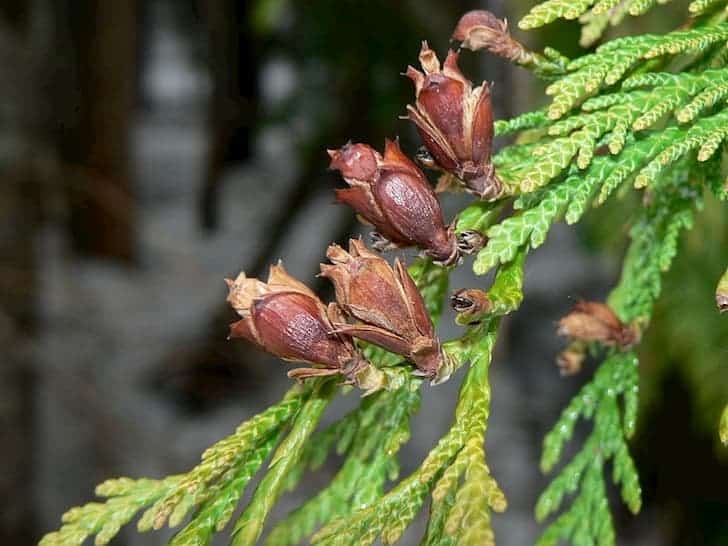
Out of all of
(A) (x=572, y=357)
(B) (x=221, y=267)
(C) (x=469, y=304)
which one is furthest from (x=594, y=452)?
(B) (x=221, y=267)

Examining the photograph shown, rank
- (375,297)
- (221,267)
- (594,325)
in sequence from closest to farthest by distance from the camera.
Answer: (375,297) → (594,325) → (221,267)

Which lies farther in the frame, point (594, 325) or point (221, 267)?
point (221, 267)

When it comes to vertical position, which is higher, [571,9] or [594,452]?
[571,9]

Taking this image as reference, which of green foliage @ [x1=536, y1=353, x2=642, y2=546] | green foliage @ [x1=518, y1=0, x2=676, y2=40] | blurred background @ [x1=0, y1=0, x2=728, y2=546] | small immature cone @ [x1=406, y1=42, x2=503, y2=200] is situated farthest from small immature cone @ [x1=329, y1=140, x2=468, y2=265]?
blurred background @ [x1=0, y1=0, x2=728, y2=546]

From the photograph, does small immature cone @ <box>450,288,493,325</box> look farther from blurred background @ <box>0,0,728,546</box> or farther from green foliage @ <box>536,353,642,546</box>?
blurred background @ <box>0,0,728,546</box>

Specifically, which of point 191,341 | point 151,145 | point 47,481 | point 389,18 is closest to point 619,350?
point 389,18

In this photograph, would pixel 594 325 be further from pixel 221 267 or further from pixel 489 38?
pixel 221 267
